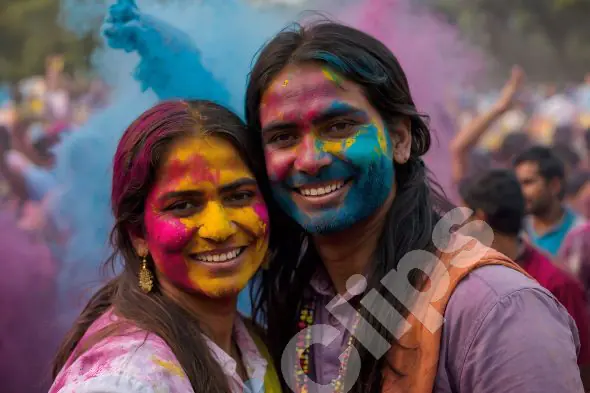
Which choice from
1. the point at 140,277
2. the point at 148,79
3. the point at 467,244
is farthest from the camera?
the point at 148,79

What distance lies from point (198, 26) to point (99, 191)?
36.6 inches

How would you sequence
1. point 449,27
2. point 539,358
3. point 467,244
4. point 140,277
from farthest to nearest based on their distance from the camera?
point 449,27 < point 140,277 < point 467,244 < point 539,358

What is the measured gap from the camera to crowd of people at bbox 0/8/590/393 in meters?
1.63

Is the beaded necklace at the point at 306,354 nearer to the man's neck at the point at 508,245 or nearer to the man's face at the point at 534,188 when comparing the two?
the man's neck at the point at 508,245

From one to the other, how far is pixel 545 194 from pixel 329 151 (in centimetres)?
295

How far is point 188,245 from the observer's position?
196 cm

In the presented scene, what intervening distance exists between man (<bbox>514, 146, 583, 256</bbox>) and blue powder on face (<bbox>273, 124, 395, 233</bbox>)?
107 inches

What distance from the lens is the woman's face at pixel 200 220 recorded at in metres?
1.95

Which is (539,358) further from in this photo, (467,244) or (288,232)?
(288,232)

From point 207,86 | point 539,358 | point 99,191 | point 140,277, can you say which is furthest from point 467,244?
point 99,191

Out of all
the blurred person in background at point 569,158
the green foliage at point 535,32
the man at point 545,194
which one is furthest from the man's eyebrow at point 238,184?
the green foliage at point 535,32

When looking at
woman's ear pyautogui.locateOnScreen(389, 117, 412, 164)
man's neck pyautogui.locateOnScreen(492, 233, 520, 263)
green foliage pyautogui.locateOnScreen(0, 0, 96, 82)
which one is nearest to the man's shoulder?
woman's ear pyautogui.locateOnScreen(389, 117, 412, 164)

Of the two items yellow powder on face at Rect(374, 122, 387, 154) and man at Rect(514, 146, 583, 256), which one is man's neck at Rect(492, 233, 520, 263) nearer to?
man at Rect(514, 146, 583, 256)

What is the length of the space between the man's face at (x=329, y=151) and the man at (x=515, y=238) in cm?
145
